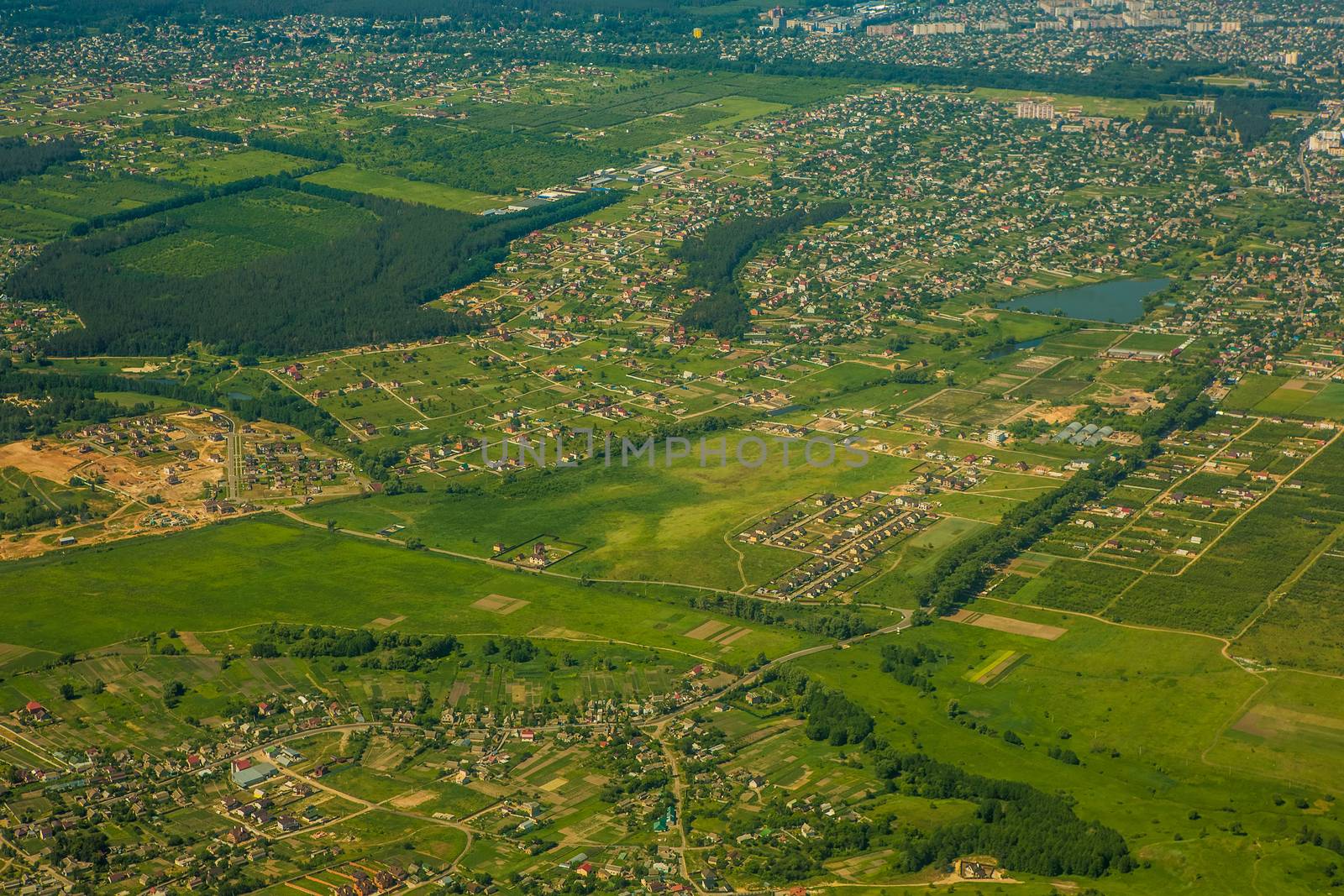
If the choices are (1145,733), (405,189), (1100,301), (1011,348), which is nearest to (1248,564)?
(1145,733)

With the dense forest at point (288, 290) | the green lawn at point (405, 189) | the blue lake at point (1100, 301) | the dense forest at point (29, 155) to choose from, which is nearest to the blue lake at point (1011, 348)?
the blue lake at point (1100, 301)

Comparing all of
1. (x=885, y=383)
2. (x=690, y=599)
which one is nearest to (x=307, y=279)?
(x=885, y=383)

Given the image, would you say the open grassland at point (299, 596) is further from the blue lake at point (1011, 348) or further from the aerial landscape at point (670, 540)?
the blue lake at point (1011, 348)

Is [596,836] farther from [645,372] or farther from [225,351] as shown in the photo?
[225,351]

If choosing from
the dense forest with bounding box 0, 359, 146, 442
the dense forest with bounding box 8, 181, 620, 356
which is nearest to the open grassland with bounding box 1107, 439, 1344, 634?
the dense forest with bounding box 8, 181, 620, 356

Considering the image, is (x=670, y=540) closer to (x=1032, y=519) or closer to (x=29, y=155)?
(x=1032, y=519)

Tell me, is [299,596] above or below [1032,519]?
below
